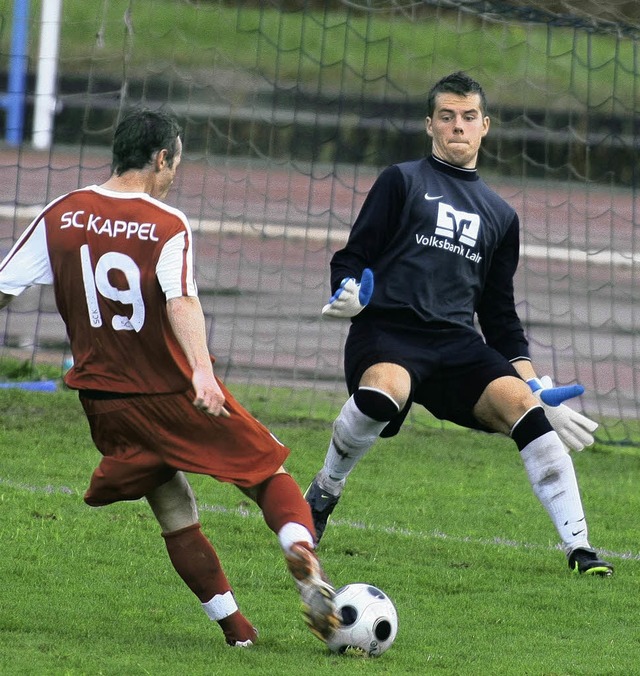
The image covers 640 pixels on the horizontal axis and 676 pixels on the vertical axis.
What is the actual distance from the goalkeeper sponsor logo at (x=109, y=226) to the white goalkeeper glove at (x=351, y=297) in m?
1.16

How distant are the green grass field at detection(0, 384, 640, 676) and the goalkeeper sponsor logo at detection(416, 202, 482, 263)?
1283mm

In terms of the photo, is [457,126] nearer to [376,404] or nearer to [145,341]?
[376,404]

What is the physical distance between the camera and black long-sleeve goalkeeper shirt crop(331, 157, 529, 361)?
543 cm

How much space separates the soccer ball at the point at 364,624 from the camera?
4066 millimetres

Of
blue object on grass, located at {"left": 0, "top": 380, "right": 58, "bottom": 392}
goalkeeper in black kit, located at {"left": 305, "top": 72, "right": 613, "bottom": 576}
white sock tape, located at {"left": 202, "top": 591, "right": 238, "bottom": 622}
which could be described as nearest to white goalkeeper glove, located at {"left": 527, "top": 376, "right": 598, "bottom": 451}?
goalkeeper in black kit, located at {"left": 305, "top": 72, "right": 613, "bottom": 576}

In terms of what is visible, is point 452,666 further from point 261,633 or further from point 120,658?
point 120,658

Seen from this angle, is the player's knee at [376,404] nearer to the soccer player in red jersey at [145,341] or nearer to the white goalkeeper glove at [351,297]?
the white goalkeeper glove at [351,297]

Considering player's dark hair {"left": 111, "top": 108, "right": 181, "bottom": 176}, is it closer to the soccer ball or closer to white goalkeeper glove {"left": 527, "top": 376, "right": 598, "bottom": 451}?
the soccer ball

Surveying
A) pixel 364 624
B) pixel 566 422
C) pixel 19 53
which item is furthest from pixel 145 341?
pixel 19 53

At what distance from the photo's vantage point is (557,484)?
5.41 meters

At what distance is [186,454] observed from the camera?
398cm

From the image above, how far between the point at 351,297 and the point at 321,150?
16.6 metres

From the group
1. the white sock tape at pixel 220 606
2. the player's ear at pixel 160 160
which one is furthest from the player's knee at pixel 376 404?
the player's ear at pixel 160 160

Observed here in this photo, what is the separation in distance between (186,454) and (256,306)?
756 centimetres
